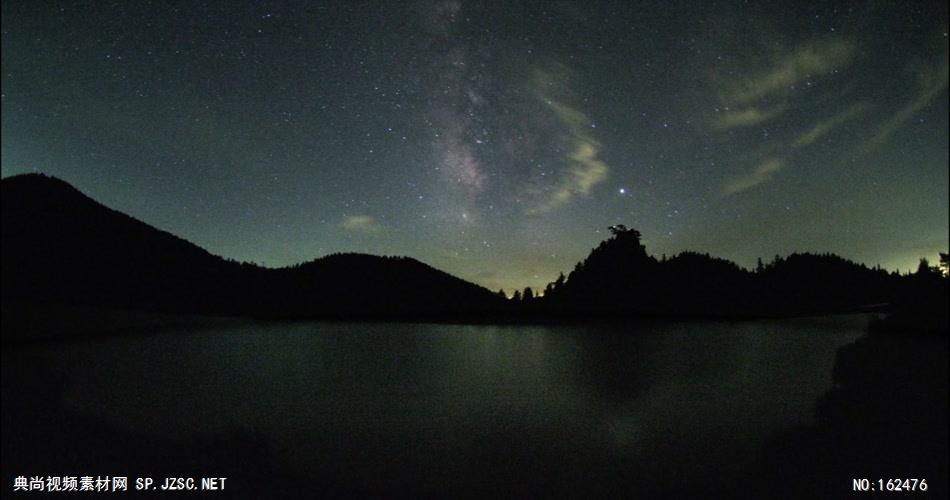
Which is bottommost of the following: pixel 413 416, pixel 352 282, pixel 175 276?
pixel 413 416

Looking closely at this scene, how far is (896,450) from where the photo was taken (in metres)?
9.73

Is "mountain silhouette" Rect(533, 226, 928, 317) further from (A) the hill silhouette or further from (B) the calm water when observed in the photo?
(B) the calm water

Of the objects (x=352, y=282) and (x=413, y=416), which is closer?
(x=413, y=416)

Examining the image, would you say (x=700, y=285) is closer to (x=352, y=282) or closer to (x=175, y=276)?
(x=352, y=282)

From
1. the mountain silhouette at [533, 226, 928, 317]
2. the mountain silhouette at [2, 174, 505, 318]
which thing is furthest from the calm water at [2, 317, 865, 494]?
the mountain silhouette at [2, 174, 505, 318]

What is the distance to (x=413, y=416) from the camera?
1218cm

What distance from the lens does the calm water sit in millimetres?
8266

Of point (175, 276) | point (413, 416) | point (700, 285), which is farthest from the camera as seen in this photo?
point (175, 276)

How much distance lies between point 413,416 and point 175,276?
8744 centimetres

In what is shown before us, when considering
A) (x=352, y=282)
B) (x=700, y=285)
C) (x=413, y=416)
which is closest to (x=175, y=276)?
(x=352, y=282)

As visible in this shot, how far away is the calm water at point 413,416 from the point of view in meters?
8.27

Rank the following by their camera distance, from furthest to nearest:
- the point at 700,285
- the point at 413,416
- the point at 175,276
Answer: the point at 175,276
the point at 700,285
the point at 413,416

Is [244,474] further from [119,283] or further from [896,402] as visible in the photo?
[119,283]

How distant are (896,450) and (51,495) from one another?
68.1ft
